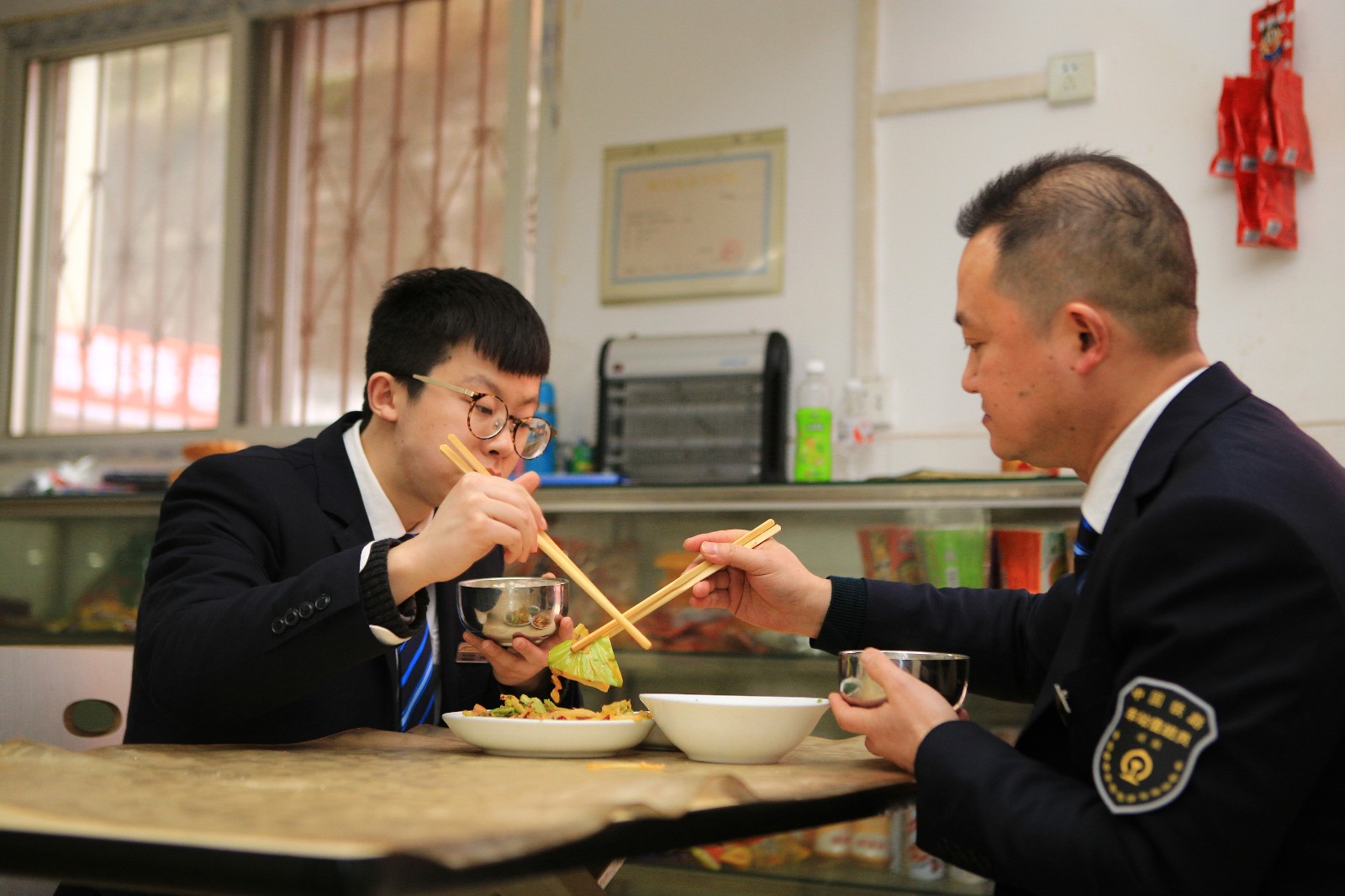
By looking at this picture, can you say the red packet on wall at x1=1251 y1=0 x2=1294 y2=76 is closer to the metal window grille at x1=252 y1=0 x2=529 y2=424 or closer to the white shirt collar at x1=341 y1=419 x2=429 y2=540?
the metal window grille at x1=252 y1=0 x2=529 y2=424

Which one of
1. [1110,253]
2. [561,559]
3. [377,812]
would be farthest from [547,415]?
[377,812]

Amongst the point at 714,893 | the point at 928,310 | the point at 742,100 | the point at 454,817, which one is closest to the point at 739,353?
the point at 928,310

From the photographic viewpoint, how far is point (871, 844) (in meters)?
2.38

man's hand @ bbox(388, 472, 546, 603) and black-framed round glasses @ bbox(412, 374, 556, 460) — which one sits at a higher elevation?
black-framed round glasses @ bbox(412, 374, 556, 460)

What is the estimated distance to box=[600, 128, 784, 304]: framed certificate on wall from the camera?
3.83m

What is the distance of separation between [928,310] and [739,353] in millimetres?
570

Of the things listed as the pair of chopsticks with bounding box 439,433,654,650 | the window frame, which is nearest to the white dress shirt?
the pair of chopsticks with bounding box 439,433,654,650

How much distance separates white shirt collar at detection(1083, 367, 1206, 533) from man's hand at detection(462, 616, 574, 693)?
666 mm

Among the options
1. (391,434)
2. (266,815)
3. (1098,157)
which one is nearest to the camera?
(266,815)

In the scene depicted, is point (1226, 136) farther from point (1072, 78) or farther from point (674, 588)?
point (674, 588)

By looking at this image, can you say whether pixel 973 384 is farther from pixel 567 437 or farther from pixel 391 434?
pixel 567 437

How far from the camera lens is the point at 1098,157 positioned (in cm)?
140

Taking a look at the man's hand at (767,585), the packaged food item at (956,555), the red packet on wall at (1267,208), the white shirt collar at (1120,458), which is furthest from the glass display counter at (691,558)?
the red packet on wall at (1267,208)

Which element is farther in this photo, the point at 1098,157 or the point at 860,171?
the point at 860,171
